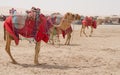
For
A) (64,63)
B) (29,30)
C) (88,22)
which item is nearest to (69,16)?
(64,63)

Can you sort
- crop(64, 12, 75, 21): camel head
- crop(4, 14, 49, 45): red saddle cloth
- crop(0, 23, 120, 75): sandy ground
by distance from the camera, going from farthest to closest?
crop(64, 12, 75, 21): camel head, crop(4, 14, 49, 45): red saddle cloth, crop(0, 23, 120, 75): sandy ground

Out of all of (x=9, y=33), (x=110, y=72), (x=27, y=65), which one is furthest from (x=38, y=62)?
(x=110, y=72)

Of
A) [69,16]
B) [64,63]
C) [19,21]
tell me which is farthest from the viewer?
[69,16]

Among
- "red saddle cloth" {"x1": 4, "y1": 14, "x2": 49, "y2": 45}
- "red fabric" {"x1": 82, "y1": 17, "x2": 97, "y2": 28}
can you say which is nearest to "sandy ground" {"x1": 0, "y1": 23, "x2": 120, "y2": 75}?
"red saddle cloth" {"x1": 4, "y1": 14, "x2": 49, "y2": 45}

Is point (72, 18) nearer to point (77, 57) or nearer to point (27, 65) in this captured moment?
point (77, 57)

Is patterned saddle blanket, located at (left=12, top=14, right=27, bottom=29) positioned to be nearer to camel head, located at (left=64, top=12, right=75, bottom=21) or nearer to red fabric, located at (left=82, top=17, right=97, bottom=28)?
camel head, located at (left=64, top=12, right=75, bottom=21)

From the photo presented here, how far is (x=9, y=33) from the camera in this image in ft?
41.8

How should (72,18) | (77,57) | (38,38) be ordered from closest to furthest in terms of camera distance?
(38,38)
(77,57)
(72,18)

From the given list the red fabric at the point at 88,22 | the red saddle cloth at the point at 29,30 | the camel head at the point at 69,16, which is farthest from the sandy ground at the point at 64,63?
the red fabric at the point at 88,22

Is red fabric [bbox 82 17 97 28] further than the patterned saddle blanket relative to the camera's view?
Yes

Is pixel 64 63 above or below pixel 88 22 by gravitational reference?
above

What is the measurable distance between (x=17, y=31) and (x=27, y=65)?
1157mm

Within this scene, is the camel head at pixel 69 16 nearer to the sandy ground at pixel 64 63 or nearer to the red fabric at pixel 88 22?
the sandy ground at pixel 64 63

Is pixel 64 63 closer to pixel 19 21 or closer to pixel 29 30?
pixel 29 30
